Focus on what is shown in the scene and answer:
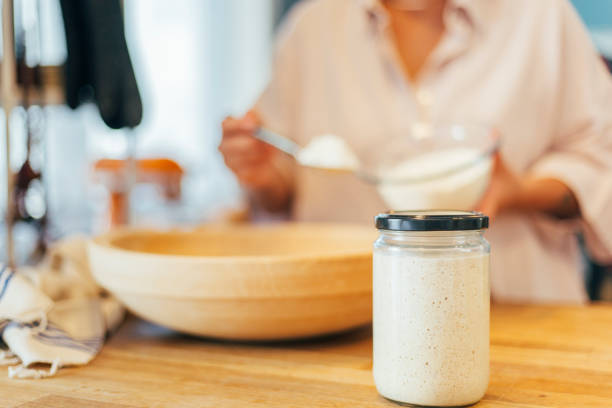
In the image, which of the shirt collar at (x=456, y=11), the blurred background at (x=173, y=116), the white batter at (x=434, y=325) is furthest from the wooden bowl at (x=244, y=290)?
the blurred background at (x=173, y=116)

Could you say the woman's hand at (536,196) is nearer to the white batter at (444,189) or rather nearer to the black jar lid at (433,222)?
the white batter at (444,189)

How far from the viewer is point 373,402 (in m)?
0.53

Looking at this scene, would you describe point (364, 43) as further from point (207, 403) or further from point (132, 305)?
point (207, 403)

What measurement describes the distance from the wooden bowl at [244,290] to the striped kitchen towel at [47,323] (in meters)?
0.06

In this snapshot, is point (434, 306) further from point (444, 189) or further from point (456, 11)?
point (456, 11)

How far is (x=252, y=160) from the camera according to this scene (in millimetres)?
1146

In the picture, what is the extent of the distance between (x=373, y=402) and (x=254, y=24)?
4100 millimetres

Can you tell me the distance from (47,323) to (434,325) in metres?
0.44

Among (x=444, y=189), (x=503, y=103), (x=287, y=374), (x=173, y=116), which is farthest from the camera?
(x=173, y=116)

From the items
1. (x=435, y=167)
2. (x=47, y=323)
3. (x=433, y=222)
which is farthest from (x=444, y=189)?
(x=47, y=323)

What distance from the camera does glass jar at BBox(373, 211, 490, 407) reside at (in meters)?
0.49

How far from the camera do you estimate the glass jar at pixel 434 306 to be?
49 centimetres

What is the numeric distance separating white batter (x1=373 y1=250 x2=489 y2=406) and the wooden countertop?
0.04m

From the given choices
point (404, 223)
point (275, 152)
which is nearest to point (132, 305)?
point (404, 223)
